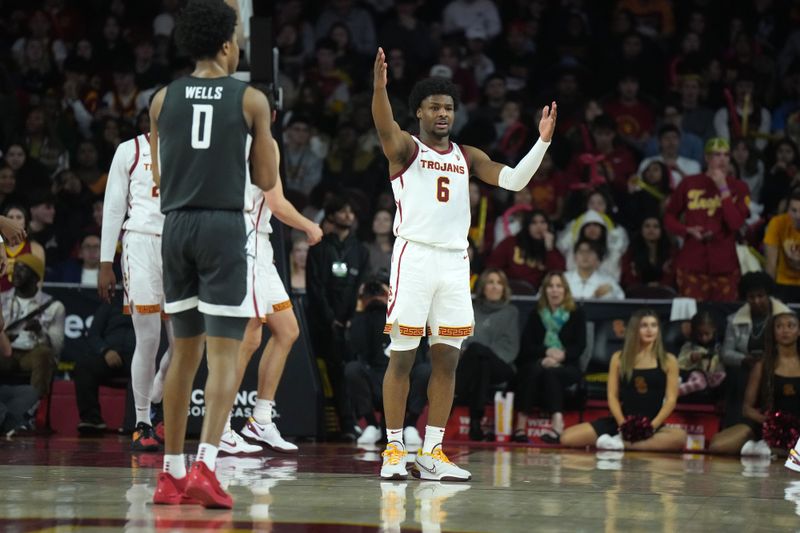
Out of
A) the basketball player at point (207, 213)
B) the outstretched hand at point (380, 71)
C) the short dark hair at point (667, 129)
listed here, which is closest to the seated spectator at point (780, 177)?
the short dark hair at point (667, 129)

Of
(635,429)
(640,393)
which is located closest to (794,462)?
(635,429)

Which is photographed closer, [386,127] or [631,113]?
[386,127]

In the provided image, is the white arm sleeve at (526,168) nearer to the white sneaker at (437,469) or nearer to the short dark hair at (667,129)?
the white sneaker at (437,469)

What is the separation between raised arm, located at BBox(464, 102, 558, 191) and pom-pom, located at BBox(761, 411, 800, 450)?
11.7 ft

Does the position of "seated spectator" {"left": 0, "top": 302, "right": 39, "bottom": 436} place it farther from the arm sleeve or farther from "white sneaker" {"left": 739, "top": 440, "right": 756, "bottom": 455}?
the arm sleeve

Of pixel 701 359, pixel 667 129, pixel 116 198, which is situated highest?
pixel 667 129

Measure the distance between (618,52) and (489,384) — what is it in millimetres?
6297

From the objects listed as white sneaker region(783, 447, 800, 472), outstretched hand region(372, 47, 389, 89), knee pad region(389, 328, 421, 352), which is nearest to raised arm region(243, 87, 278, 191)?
outstretched hand region(372, 47, 389, 89)

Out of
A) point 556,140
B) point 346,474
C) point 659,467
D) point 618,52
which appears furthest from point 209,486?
point 618,52

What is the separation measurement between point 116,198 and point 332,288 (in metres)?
3.12

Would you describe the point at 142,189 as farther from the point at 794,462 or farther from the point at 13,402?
the point at 794,462

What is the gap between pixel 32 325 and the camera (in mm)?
11070

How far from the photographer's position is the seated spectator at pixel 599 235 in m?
12.4

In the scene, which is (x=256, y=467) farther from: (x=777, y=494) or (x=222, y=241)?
(x=777, y=494)
